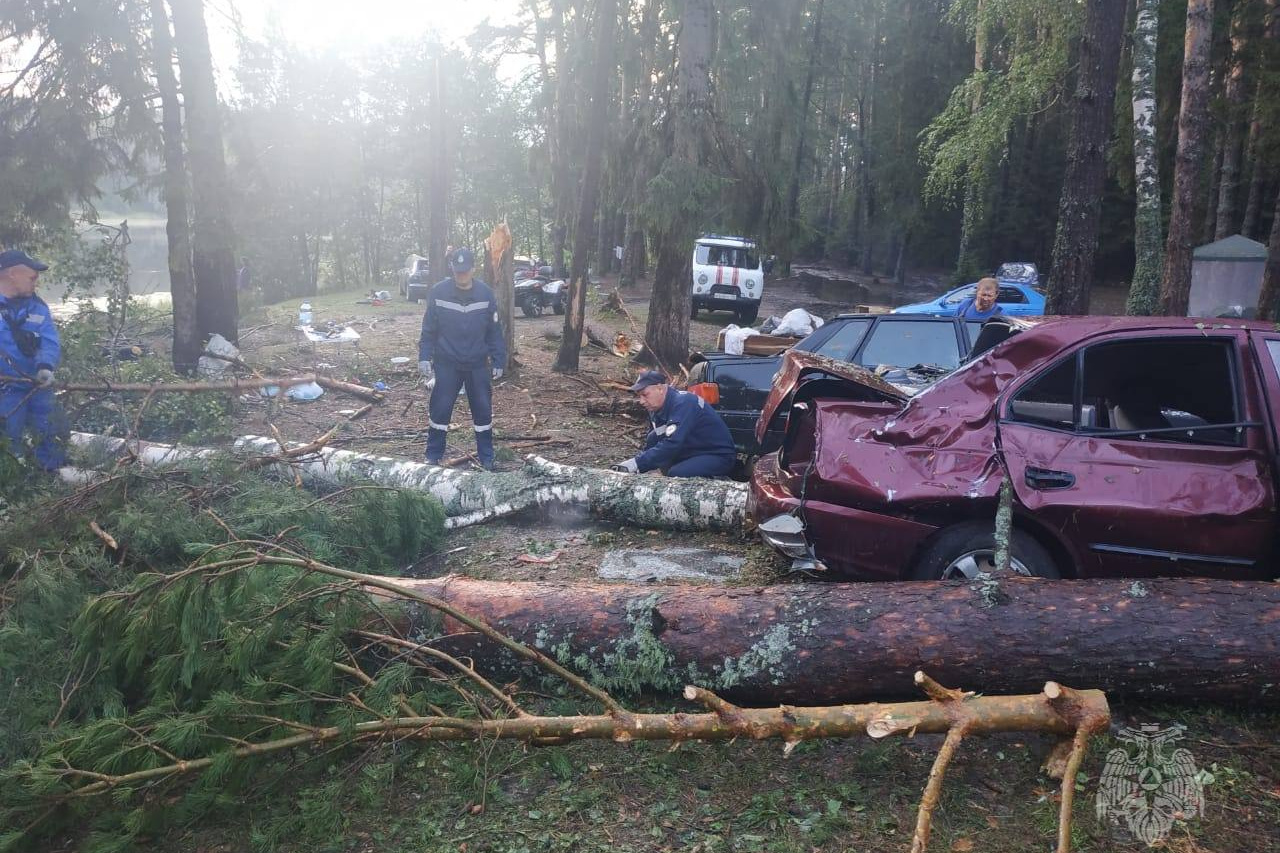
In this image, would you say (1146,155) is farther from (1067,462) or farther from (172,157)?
(172,157)

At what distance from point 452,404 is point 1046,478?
17.5ft

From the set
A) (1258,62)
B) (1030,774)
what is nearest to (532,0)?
(1258,62)

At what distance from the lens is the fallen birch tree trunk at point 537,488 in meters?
6.14

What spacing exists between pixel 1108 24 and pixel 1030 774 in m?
8.12

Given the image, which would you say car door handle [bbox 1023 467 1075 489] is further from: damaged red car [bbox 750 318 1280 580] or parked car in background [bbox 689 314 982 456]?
parked car in background [bbox 689 314 982 456]

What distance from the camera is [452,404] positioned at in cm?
789

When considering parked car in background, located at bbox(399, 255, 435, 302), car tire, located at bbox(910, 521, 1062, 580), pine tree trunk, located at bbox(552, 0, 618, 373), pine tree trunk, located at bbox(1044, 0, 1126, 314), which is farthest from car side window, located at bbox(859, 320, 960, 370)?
parked car in background, located at bbox(399, 255, 435, 302)

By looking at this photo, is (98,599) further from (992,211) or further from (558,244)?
(992,211)

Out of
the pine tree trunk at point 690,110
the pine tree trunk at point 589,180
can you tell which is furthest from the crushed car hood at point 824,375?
the pine tree trunk at point 589,180

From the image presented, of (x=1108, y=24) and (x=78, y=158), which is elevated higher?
(x=1108, y=24)

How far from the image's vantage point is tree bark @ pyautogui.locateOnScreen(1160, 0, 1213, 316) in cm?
1053

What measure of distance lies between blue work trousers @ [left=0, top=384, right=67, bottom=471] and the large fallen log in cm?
385

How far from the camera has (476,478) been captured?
6488 mm

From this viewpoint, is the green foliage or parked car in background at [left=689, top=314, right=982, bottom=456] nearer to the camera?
the green foliage
